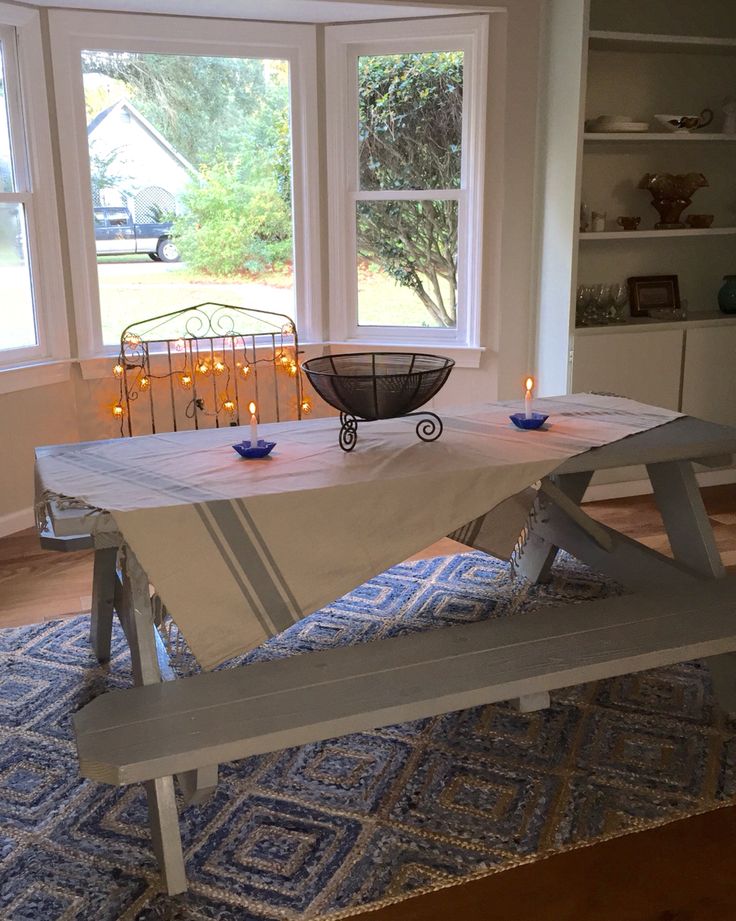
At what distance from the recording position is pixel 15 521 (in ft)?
12.9

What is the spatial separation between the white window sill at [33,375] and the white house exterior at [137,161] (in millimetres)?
758

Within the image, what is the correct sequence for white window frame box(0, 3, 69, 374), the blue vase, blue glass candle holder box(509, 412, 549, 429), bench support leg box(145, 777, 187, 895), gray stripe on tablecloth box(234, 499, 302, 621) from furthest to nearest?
the blue vase → white window frame box(0, 3, 69, 374) → blue glass candle holder box(509, 412, 549, 429) → gray stripe on tablecloth box(234, 499, 302, 621) → bench support leg box(145, 777, 187, 895)

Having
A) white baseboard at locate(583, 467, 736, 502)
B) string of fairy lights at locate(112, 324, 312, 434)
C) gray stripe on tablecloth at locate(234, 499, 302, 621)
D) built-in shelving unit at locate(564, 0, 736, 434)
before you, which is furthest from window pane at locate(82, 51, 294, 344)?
gray stripe on tablecloth at locate(234, 499, 302, 621)

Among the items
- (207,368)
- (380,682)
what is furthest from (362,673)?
(207,368)

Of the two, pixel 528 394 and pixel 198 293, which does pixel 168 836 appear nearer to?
pixel 528 394

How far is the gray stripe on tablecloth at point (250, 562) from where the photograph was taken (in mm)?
1873

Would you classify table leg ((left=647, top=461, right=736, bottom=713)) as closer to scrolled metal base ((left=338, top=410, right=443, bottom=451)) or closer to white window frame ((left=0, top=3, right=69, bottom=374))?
scrolled metal base ((left=338, top=410, right=443, bottom=451))

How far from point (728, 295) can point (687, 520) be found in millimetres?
2168

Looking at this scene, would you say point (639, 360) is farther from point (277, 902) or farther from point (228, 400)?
point (277, 902)

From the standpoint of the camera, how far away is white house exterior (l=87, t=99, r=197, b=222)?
159 inches

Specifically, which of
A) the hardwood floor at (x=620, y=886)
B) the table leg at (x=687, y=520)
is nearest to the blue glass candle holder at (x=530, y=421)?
the table leg at (x=687, y=520)

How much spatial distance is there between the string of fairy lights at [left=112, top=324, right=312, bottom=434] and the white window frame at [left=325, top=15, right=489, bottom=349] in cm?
35

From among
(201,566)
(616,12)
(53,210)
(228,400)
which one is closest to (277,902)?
(201,566)

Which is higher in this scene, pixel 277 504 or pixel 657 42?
pixel 657 42
